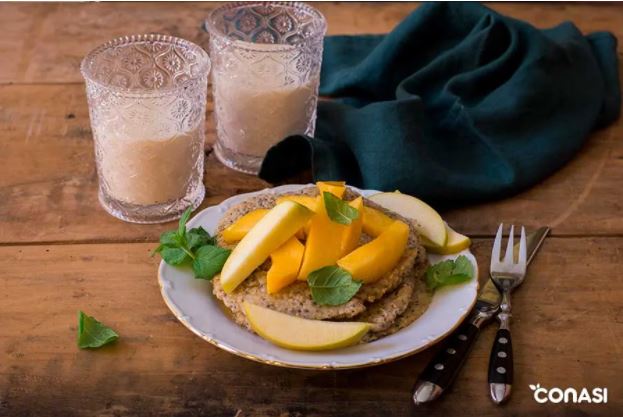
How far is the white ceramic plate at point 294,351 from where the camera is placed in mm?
1038

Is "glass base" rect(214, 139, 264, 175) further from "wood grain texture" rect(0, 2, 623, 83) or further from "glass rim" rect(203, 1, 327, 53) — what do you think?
"wood grain texture" rect(0, 2, 623, 83)

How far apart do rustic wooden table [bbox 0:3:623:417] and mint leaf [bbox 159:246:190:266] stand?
7 centimetres

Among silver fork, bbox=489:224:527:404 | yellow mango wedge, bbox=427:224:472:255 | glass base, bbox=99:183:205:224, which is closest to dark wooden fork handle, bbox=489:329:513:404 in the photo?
silver fork, bbox=489:224:527:404

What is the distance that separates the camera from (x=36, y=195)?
144 centimetres

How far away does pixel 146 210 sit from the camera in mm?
1392

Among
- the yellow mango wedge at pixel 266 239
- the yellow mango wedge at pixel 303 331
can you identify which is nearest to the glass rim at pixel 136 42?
the yellow mango wedge at pixel 266 239

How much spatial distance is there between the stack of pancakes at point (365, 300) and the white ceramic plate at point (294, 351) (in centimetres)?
1

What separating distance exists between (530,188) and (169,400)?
0.74 metres

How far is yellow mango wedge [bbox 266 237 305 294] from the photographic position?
1102 mm

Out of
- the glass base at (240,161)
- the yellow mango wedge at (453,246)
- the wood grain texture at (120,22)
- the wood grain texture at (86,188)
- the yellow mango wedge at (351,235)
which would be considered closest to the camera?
the yellow mango wedge at (351,235)

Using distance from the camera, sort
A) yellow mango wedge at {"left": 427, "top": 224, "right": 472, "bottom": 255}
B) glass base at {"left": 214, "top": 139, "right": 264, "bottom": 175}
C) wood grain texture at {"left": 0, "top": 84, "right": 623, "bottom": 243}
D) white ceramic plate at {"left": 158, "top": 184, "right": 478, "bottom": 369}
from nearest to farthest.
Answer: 1. white ceramic plate at {"left": 158, "top": 184, "right": 478, "bottom": 369}
2. yellow mango wedge at {"left": 427, "top": 224, "right": 472, "bottom": 255}
3. wood grain texture at {"left": 0, "top": 84, "right": 623, "bottom": 243}
4. glass base at {"left": 214, "top": 139, "right": 264, "bottom": 175}

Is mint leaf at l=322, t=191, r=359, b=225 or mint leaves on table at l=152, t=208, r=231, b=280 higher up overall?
mint leaf at l=322, t=191, r=359, b=225

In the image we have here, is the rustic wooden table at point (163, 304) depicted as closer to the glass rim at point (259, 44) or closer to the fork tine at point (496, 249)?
the fork tine at point (496, 249)

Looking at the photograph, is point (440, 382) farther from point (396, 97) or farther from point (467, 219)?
point (396, 97)
